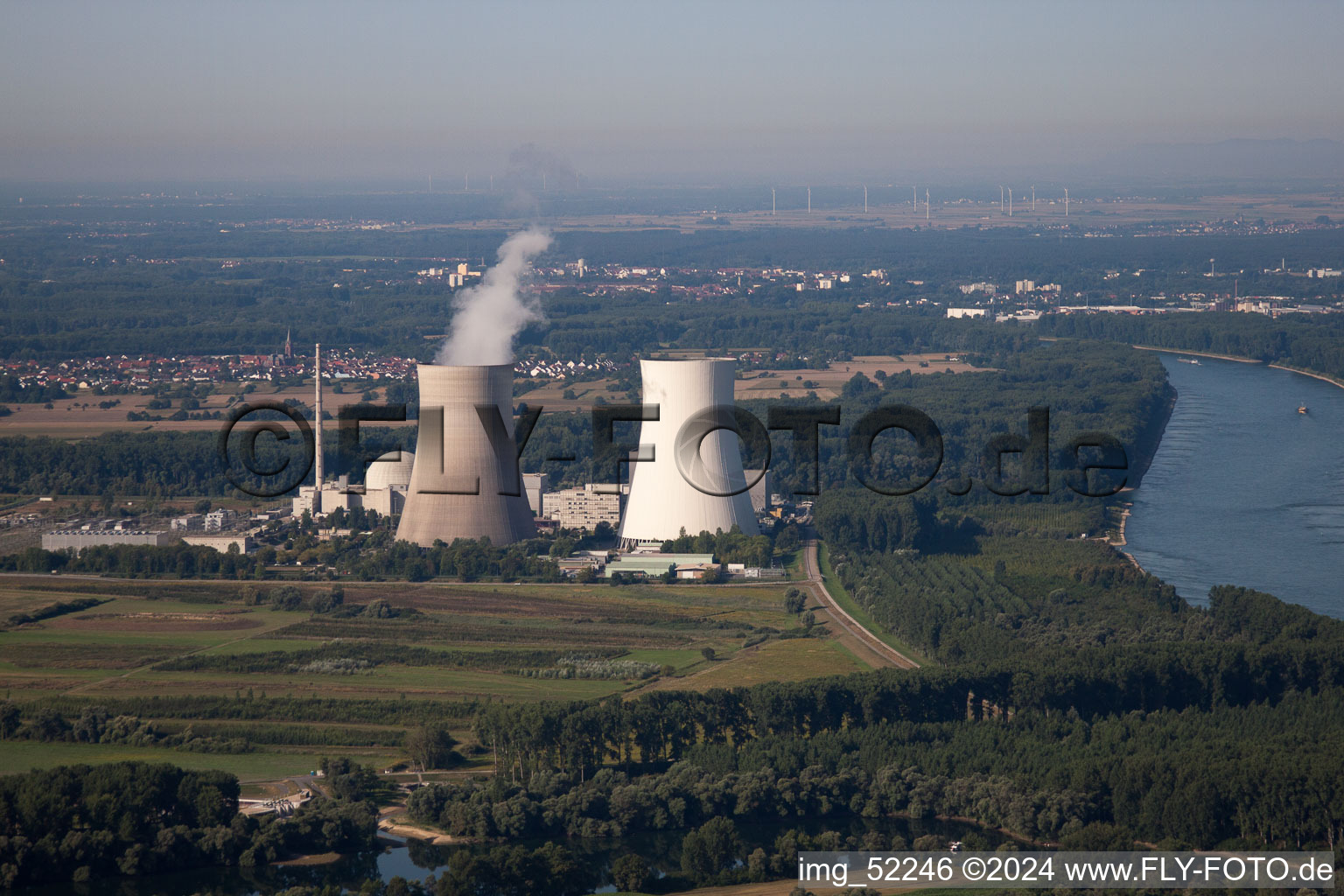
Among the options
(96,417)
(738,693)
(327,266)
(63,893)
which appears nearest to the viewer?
(63,893)

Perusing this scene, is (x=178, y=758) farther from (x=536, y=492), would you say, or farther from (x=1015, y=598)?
(x=536, y=492)

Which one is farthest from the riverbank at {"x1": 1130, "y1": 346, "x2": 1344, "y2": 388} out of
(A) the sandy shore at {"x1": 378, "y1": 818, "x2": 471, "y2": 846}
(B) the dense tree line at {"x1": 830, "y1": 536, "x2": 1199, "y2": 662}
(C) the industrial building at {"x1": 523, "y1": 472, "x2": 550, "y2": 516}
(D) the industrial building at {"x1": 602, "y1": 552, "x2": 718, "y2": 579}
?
(A) the sandy shore at {"x1": 378, "y1": 818, "x2": 471, "y2": 846}

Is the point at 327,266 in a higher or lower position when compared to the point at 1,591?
higher

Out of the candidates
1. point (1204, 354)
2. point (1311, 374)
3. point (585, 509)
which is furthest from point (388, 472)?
point (1204, 354)

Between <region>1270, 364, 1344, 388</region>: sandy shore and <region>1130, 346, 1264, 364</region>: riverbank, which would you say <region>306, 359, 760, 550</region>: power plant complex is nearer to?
<region>1270, 364, 1344, 388</region>: sandy shore

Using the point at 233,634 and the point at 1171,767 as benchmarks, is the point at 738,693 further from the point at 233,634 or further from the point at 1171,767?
the point at 233,634

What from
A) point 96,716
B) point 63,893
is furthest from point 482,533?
point 63,893

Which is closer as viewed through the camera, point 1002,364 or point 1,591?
point 1,591
